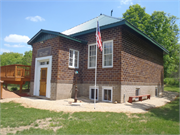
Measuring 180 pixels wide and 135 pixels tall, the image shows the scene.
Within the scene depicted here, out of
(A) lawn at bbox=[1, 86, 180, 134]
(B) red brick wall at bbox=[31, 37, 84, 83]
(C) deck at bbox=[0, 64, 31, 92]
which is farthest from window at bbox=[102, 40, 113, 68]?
(C) deck at bbox=[0, 64, 31, 92]

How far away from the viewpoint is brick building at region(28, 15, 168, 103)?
1012cm

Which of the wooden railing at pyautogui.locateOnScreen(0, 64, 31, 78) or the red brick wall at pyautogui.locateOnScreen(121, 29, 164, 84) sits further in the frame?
the wooden railing at pyautogui.locateOnScreen(0, 64, 31, 78)

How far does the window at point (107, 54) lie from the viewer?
10576 millimetres

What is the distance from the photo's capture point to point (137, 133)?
4.42 m

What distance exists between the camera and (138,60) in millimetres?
12156

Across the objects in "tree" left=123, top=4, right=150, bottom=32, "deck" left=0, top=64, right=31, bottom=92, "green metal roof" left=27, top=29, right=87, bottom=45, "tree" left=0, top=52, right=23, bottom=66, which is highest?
"tree" left=123, top=4, right=150, bottom=32

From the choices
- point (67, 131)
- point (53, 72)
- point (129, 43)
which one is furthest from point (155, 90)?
point (67, 131)

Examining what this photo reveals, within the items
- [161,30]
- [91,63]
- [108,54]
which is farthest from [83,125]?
[161,30]

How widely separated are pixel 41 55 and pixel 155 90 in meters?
12.1

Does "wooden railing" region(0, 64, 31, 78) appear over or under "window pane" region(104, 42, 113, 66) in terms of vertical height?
under

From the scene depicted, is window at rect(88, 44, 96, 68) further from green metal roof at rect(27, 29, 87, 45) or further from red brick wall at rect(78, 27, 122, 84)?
green metal roof at rect(27, 29, 87, 45)

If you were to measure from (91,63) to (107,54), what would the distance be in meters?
1.59

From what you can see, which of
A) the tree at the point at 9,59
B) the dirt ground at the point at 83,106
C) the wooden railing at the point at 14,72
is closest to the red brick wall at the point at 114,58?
the wooden railing at the point at 14,72

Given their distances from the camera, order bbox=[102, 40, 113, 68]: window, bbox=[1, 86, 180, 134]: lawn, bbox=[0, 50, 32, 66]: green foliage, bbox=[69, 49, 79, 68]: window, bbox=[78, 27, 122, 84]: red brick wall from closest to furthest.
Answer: bbox=[1, 86, 180, 134]: lawn
bbox=[78, 27, 122, 84]: red brick wall
bbox=[102, 40, 113, 68]: window
bbox=[69, 49, 79, 68]: window
bbox=[0, 50, 32, 66]: green foliage
